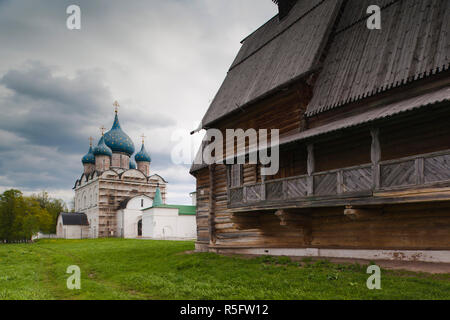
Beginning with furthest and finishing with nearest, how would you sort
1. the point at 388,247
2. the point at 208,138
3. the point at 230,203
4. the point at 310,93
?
the point at 208,138, the point at 230,203, the point at 310,93, the point at 388,247

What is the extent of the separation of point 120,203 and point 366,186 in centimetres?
5166

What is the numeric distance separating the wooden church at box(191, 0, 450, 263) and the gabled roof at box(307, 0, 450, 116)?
4cm

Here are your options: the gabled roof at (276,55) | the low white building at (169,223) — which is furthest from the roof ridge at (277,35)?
the low white building at (169,223)

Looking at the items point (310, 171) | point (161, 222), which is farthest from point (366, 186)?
point (161, 222)

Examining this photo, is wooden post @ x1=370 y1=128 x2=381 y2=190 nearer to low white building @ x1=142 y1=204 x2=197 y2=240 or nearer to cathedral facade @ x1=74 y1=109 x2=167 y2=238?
low white building @ x1=142 y1=204 x2=197 y2=240

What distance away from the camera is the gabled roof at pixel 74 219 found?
58.5m

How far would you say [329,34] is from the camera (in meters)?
13.7

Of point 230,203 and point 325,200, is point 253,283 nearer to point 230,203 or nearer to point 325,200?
point 325,200

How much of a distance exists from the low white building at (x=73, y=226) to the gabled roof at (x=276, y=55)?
4762 cm

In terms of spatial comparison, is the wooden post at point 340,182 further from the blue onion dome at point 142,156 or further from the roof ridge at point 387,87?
the blue onion dome at point 142,156

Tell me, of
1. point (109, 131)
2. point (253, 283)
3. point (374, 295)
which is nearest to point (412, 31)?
point (374, 295)

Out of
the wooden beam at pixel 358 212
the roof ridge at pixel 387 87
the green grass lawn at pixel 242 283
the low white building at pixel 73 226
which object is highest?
the roof ridge at pixel 387 87

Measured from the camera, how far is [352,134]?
1130 centimetres

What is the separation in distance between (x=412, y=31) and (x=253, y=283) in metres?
8.59
